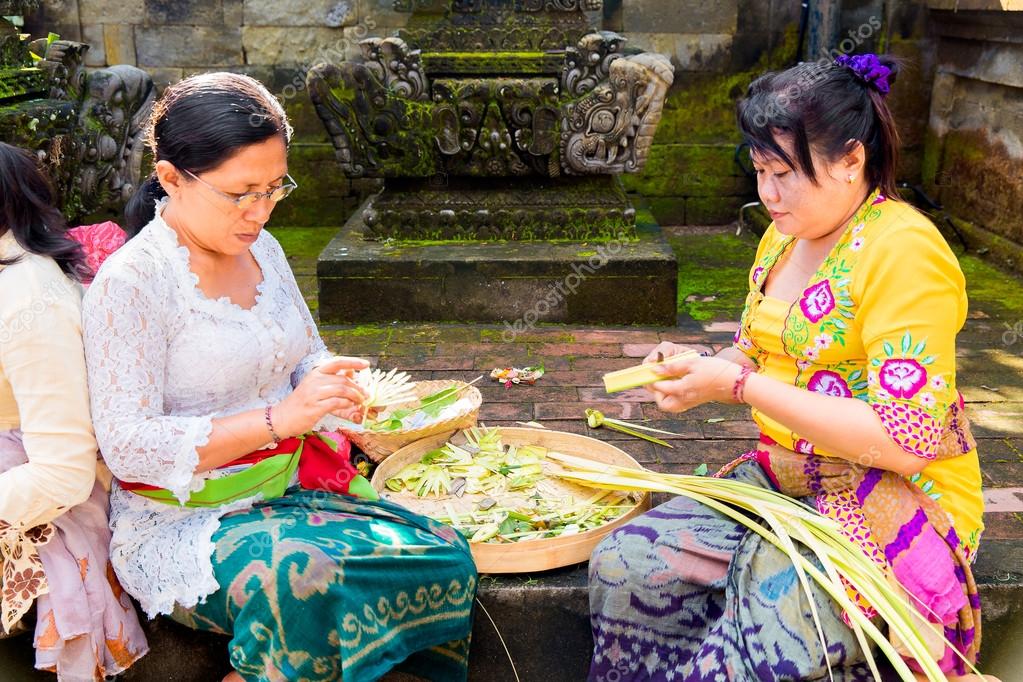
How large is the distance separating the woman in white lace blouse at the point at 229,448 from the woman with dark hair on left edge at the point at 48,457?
0.19 ft

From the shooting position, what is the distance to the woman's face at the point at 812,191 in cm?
229

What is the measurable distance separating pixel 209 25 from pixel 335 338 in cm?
344

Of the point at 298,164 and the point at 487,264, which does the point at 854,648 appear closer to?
the point at 487,264

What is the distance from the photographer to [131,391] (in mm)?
2186

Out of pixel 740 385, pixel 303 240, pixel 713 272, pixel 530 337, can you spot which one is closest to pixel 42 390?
pixel 740 385

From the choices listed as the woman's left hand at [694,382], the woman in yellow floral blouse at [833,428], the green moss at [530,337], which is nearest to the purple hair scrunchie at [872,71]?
the woman in yellow floral blouse at [833,428]

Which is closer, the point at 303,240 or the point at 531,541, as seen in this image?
the point at 531,541

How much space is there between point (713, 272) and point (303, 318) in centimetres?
399

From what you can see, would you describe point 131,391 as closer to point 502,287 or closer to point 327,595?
point 327,595

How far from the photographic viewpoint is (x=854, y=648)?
2162 mm

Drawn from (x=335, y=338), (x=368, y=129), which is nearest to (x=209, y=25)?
(x=368, y=129)

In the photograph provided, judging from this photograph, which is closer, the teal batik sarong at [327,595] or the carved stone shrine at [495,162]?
the teal batik sarong at [327,595]

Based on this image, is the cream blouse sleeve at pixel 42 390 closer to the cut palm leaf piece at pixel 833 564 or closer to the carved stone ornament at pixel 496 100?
the cut palm leaf piece at pixel 833 564

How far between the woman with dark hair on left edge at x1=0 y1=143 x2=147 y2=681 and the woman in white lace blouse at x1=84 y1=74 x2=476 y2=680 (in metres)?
0.06
